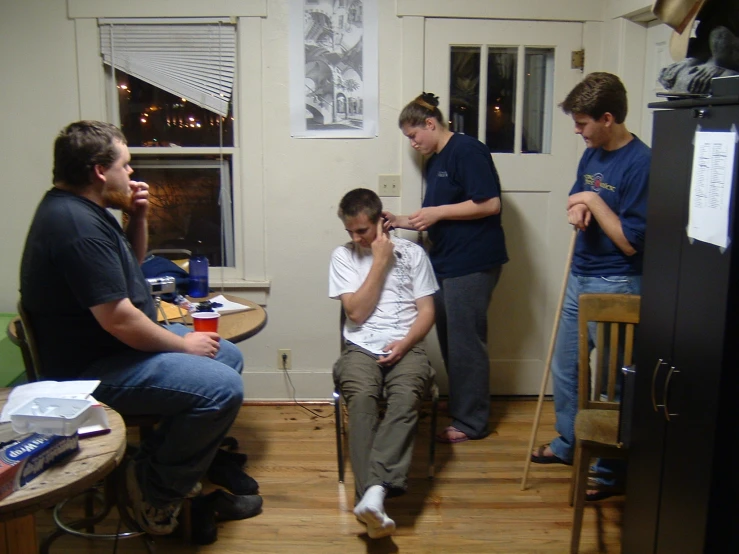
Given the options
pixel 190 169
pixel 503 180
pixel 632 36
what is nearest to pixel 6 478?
pixel 190 169

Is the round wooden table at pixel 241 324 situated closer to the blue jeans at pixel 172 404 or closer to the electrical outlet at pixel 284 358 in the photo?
the blue jeans at pixel 172 404

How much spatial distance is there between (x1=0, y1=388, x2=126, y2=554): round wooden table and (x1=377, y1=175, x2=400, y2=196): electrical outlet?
6.97 feet

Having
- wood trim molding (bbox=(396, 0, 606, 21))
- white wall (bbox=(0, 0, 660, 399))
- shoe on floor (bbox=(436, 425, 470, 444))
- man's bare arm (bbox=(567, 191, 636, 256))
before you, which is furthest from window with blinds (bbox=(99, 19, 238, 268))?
man's bare arm (bbox=(567, 191, 636, 256))

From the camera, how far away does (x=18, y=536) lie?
1775mm

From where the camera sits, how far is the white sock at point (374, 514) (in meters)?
2.29

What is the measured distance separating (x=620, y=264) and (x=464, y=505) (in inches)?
42.0

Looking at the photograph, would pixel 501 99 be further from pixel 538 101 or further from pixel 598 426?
pixel 598 426

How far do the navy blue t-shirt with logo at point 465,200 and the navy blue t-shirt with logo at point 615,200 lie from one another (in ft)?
1.44

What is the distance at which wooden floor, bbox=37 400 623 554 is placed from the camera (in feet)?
7.91

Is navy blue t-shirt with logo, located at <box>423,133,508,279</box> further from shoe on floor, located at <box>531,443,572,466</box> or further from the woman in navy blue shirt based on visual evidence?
shoe on floor, located at <box>531,443,572,466</box>

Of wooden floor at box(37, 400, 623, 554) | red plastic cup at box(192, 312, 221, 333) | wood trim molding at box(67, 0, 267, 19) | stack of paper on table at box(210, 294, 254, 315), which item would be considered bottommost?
wooden floor at box(37, 400, 623, 554)

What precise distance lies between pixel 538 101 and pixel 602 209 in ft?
3.88

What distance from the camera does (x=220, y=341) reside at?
2432 millimetres

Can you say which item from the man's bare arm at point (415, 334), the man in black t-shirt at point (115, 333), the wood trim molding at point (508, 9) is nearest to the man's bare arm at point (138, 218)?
the man in black t-shirt at point (115, 333)
